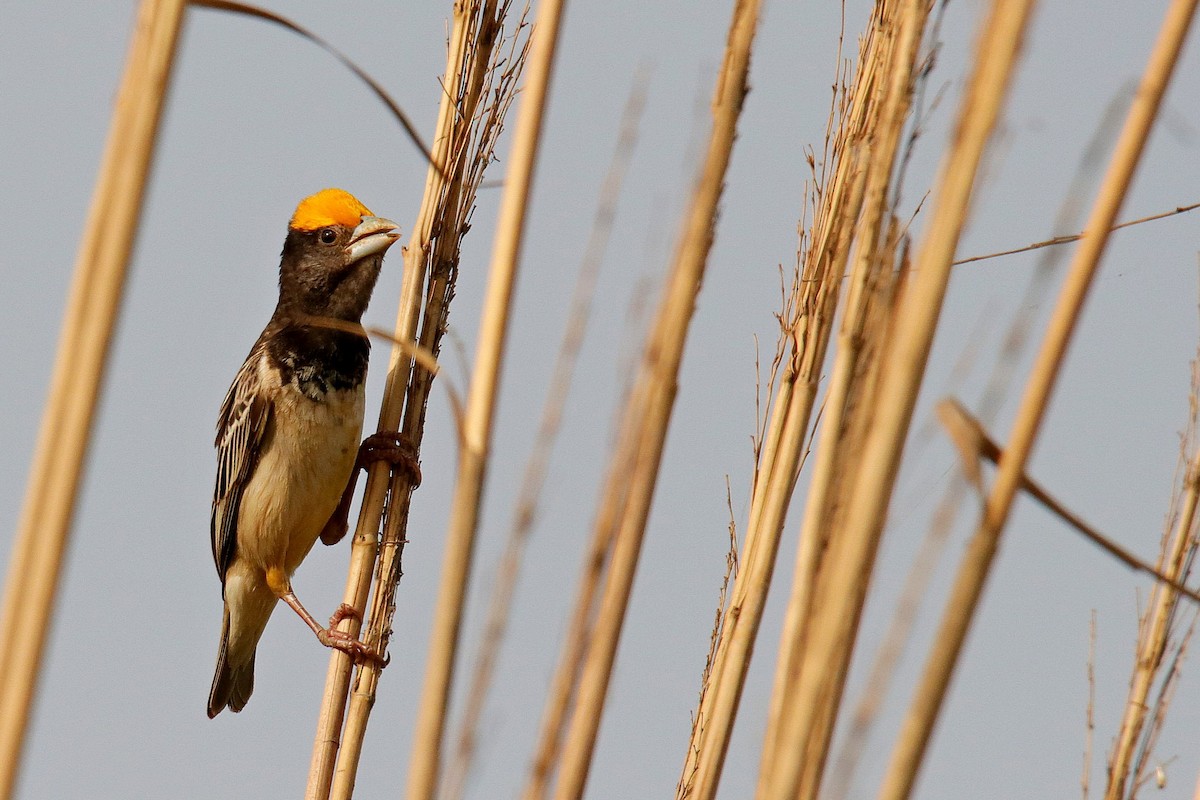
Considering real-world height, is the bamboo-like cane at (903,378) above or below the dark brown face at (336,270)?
below

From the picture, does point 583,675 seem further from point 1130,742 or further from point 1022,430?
point 1130,742

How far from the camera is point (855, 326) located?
61.6 inches

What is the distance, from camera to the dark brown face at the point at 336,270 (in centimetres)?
429

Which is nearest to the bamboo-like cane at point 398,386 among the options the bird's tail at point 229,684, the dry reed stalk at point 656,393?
the dry reed stalk at point 656,393

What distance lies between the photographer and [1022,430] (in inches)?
45.6

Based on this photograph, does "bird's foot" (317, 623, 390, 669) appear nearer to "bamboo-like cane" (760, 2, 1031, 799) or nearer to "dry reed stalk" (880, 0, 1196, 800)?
"bamboo-like cane" (760, 2, 1031, 799)

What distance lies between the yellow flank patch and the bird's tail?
4.93 ft

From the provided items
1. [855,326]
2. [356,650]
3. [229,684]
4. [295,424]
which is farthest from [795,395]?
[229,684]

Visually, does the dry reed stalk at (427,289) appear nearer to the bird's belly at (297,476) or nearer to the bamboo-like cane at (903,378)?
the bird's belly at (297,476)

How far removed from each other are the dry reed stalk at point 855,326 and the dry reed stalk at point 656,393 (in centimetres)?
20

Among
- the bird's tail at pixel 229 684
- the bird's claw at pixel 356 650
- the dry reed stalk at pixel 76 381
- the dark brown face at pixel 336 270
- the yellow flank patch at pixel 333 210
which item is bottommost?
the bird's tail at pixel 229 684

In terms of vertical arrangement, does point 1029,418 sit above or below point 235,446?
below

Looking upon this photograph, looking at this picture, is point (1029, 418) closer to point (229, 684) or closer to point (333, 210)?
point (333, 210)

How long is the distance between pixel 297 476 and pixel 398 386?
1116 mm
